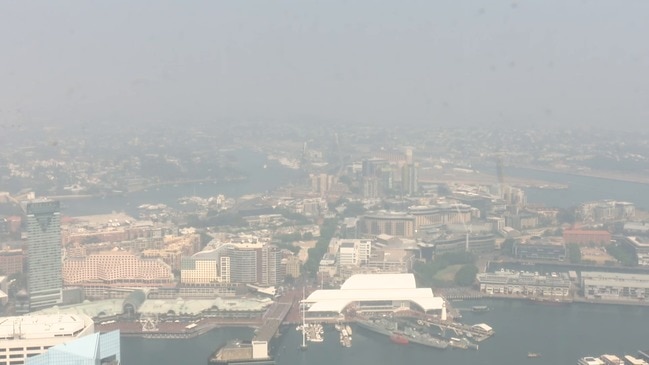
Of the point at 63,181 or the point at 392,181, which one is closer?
the point at 63,181

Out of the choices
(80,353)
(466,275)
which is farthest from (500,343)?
(80,353)

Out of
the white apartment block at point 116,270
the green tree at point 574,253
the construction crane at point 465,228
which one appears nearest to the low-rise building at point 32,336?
the white apartment block at point 116,270

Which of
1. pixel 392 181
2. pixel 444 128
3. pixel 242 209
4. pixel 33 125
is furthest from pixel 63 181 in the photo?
pixel 444 128

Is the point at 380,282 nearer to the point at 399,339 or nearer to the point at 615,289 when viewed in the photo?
the point at 399,339

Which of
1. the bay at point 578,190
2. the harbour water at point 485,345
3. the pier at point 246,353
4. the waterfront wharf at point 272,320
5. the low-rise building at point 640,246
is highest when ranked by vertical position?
the bay at point 578,190

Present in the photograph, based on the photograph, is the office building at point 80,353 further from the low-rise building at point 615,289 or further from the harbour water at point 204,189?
the harbour water at point 204,189

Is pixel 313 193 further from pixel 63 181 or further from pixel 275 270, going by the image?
pixel 275 270
